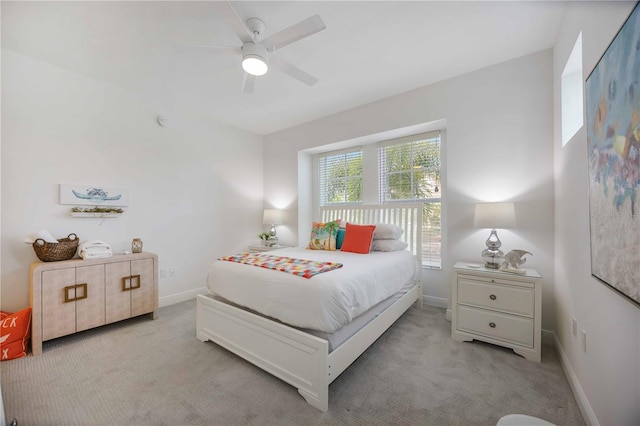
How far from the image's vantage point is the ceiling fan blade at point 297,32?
1.64 m

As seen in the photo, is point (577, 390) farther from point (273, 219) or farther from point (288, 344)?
point (273, 219)

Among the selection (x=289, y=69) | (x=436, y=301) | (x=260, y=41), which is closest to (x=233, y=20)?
(x=260, y=41)

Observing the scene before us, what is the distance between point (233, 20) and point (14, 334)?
119 inches

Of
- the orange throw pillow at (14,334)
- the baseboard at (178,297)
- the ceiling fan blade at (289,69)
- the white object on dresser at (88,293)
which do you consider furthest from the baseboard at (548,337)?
the orange throw pillow at (14,334)

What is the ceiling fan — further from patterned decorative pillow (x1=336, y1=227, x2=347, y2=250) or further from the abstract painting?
patterned decorative pillow (x1=336, y1=227, x2=347, y2=250)

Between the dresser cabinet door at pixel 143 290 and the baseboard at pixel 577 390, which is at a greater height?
the dresser cabinet door at pixel 143 290

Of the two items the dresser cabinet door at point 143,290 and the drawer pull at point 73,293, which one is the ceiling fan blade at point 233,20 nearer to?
the dresser cabinet door at point 143,290

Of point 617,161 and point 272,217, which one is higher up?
point 617,161

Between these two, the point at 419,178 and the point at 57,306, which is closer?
the point at 57,306

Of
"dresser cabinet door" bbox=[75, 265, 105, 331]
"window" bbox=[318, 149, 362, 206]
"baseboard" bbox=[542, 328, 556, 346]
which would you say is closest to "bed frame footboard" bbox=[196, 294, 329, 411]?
"dresser cabinet door" bbox=[75, 265, 105, 331]

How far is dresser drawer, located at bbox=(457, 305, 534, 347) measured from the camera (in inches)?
80.8

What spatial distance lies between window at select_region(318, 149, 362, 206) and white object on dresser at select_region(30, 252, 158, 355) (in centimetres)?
277

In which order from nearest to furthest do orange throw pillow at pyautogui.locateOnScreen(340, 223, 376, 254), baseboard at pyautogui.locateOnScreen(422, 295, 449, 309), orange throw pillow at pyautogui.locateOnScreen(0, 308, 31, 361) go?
orange throw pillow at pyautogui.locateOnScreen(0, 308, 31, 361), orange throw pillow at pyautogui.locateOnScreen(340, 223, 376, 254), baseboard at pyautogui.locateOnScreen(422, 295, 449, 309)

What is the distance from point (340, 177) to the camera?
433 cm
